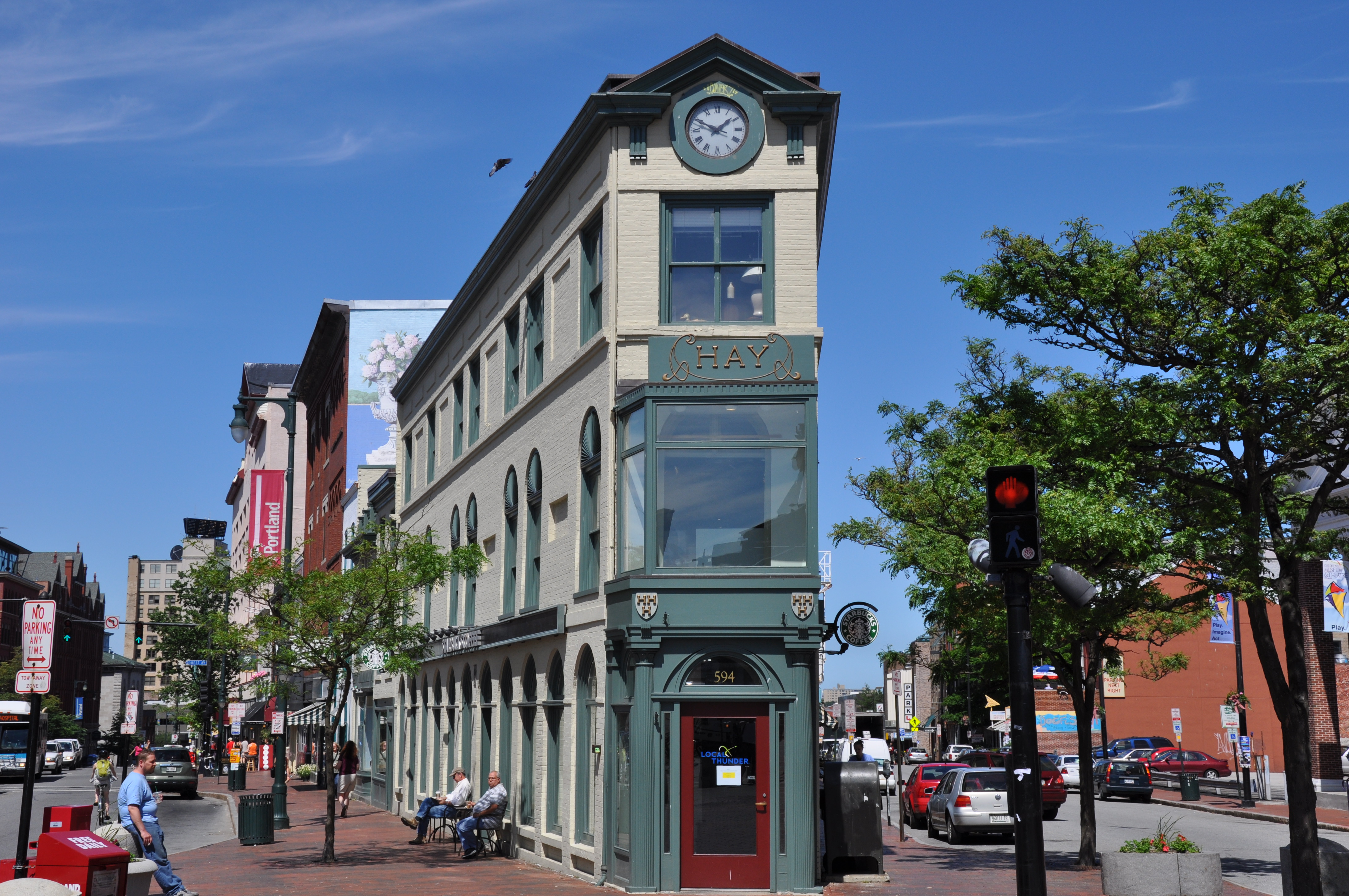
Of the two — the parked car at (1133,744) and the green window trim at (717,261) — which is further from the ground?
the green window trim at (717,261)

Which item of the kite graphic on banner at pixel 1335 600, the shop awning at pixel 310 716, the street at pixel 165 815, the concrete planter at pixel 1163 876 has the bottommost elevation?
the street at pixel 165 815

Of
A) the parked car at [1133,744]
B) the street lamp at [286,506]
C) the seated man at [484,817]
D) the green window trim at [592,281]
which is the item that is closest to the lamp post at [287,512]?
the street lamp at [286,506]

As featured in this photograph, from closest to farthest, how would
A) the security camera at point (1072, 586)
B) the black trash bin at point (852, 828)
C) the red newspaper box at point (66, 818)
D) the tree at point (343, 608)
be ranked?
the security camera at point (1072, 586) → the red newspaper box at point (66, 818) → the black trash bin at point (852, 828) → the tree at point (343, 608)

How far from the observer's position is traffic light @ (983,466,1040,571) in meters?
9.67

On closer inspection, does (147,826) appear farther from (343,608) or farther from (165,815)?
(165,815)

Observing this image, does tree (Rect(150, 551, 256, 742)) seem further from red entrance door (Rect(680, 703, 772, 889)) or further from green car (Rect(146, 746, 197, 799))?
red entrance door (Rect(680, 703, 772, 889))

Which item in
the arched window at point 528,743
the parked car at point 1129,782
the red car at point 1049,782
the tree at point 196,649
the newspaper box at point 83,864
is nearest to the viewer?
the newspaper box at point 83,864

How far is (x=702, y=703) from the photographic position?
17.7 meters

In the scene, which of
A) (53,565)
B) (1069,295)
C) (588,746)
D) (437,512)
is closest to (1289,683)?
(1069,295)

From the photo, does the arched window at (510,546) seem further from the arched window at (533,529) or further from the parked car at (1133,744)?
the parked car at (1133,744)

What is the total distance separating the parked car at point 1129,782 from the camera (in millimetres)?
43781

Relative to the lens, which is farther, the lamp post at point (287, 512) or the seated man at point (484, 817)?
the lamp post at point (287, 512)

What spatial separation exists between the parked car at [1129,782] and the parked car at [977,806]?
1704 cm

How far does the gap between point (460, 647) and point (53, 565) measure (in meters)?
145
